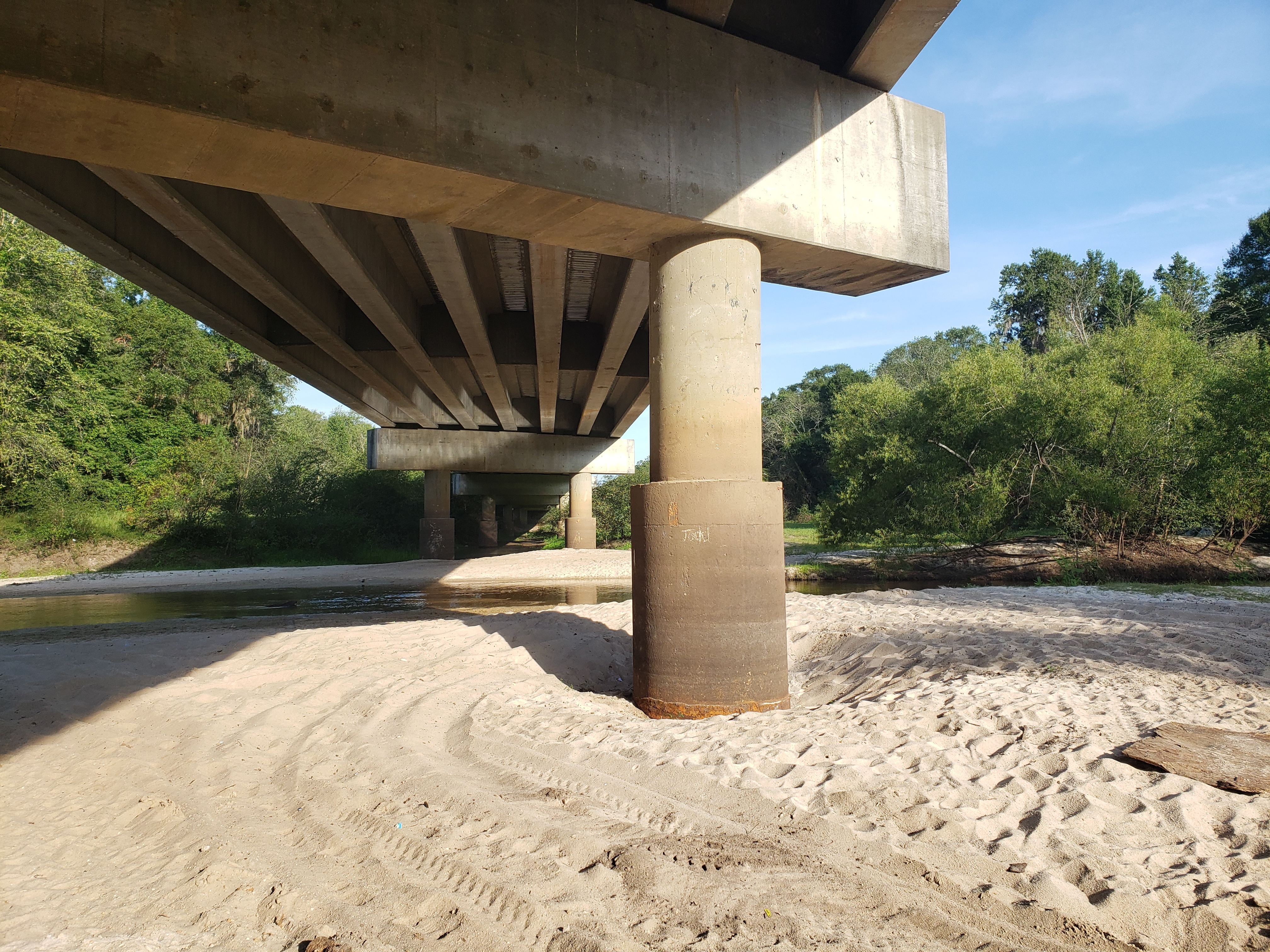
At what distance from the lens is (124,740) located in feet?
16.7

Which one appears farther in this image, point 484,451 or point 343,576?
point 484,451

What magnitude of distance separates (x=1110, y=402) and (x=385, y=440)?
23356 mm

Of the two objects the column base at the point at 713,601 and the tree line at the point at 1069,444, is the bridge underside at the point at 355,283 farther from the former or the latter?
the tree line at the point at 1069,444

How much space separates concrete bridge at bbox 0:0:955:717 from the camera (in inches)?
166

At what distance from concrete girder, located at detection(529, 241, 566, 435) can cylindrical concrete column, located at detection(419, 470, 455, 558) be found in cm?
1208

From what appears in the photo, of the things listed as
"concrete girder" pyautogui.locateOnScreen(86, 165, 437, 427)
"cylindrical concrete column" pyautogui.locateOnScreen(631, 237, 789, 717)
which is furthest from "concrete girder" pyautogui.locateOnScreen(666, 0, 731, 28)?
"concrete girder" pyautogui.locateOnScreen(86, 165, 437, 427)

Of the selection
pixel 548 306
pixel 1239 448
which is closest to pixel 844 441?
pixel 1239 448

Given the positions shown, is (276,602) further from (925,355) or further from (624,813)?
(925,355)

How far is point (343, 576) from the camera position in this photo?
2359 cm

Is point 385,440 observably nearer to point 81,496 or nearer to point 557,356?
point 81,496

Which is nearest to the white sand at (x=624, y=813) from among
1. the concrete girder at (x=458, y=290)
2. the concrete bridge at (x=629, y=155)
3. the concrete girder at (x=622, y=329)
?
the concrete bridge at (x=629, y=155)

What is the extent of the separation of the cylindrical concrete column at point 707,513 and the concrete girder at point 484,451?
23266 mm

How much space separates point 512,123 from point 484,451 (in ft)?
79.5

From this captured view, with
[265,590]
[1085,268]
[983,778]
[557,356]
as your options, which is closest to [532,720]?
[983,778]
